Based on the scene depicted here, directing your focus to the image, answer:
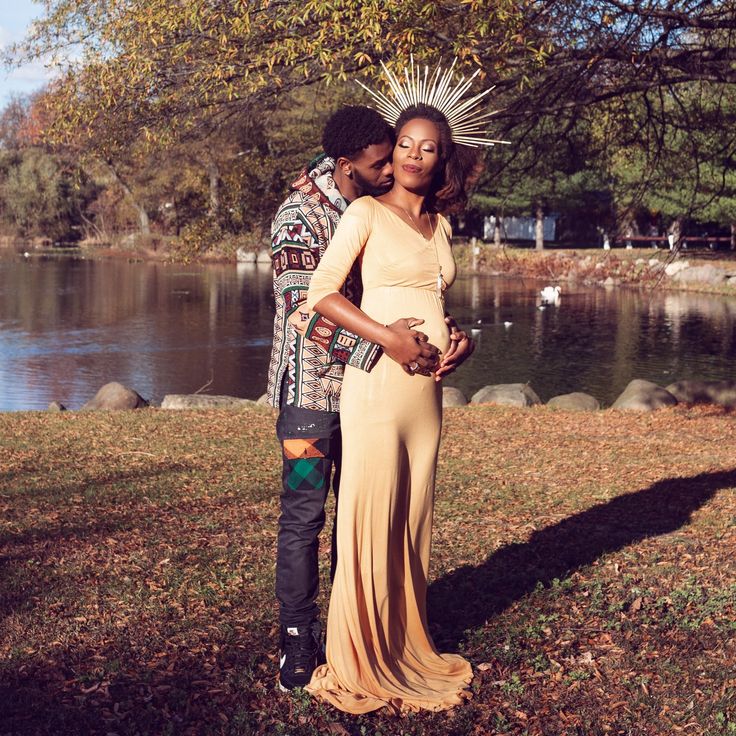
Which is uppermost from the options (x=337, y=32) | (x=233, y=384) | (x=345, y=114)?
(x=337, y=32)

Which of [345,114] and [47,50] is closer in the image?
[345,114]

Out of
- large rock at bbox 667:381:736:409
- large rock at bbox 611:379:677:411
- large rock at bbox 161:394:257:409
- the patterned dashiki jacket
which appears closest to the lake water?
large rock at bbox 667:381:736:409

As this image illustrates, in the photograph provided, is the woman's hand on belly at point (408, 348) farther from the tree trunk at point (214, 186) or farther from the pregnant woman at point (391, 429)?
the tree trunk at point (214, 186)

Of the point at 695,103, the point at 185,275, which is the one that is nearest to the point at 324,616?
the point at 695,103

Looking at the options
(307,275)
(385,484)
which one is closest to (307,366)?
(307,275)

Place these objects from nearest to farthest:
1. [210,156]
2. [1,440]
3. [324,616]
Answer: [324,616], [1,440], [210,156]

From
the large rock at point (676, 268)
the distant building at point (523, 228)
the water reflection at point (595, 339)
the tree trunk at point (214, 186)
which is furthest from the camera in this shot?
the distant building at point (523, 228)

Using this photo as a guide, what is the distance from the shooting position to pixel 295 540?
12.9ft

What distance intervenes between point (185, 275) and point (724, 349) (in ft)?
85.9

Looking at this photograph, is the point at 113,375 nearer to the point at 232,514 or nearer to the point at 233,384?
the point at 233,384

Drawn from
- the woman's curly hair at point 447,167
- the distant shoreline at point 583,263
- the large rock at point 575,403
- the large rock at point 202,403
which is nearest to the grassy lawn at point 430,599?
the woman's curly hair at point 447,167

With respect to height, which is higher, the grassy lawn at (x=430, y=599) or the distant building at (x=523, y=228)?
the distant building at (x=523, y=228)

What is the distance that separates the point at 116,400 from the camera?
496 inches

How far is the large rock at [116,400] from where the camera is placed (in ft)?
41.3
